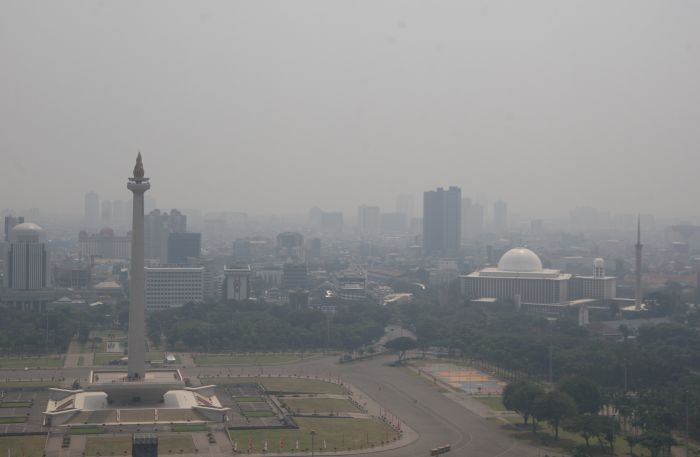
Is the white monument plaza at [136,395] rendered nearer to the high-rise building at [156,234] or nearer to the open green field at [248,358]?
the open green field at [248,358]

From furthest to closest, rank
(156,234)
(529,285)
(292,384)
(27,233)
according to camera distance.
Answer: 1. (156,234)
2. (529,285)
3. (27,233)
4. (292,384)

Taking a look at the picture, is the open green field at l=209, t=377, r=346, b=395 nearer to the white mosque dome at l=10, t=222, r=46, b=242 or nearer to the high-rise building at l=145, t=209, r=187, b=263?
the white mosque dome at l=10, t=222, r=46, b=242

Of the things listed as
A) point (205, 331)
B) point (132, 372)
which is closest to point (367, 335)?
point (205, 331)

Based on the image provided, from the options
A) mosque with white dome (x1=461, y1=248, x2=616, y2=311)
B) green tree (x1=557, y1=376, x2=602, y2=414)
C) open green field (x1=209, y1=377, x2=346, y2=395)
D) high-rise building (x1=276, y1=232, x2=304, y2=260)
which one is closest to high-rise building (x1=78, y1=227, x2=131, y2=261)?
high-rise building (x1=276, y1=232, x2=304, y2=260)

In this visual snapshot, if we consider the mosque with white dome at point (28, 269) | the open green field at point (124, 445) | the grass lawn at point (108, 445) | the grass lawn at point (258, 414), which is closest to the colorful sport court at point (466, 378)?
the grass lawn at point (258, 414)

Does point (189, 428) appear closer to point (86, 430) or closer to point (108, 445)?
point (86, 430)

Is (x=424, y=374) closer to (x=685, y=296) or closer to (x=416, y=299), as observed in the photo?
(x=416, y=299)

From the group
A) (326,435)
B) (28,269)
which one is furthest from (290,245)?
(326,435)
